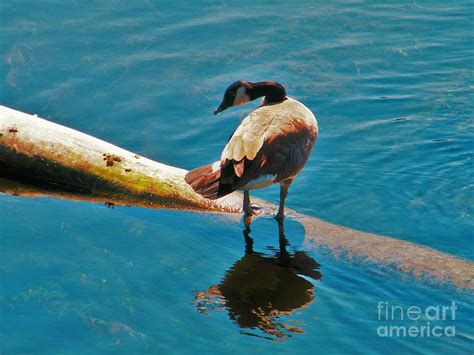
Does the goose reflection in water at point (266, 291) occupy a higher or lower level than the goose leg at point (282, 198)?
lower

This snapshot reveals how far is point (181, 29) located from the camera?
13555mm

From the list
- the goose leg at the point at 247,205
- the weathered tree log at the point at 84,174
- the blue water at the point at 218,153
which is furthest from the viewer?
the goose leg at the point at 247,205

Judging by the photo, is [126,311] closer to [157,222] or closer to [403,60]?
[157,222]

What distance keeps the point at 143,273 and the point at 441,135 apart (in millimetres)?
5379

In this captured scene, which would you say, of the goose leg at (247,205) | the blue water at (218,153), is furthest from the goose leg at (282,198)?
the goose leg at (247,205)

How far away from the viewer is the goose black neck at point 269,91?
367 inches

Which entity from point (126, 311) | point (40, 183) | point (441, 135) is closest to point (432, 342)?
point (126, 311)

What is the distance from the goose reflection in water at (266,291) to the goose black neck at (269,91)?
1805mm

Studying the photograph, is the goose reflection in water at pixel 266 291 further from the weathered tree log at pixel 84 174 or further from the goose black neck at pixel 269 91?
the goose black neck at pixel 269 91

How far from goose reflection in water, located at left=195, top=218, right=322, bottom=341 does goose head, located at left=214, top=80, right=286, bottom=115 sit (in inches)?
71.1

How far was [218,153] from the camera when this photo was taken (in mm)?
10602

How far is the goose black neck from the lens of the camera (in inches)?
367

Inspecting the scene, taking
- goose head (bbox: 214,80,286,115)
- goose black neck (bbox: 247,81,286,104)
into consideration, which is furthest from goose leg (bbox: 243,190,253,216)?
goose black neck (bbox: 247,81,286,104)

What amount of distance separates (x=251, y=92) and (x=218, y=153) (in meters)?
1.41
